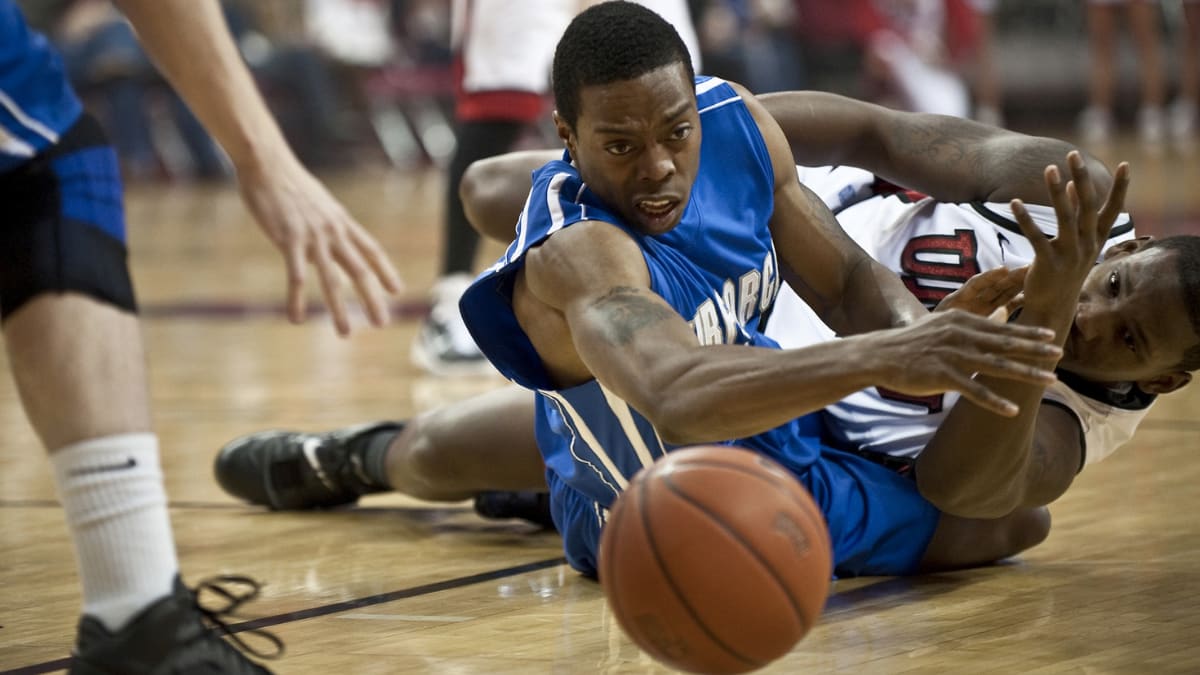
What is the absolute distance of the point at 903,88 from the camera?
567 inches

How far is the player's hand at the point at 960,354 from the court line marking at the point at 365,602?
1144 millimetres

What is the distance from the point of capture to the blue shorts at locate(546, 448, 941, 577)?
3.18 m

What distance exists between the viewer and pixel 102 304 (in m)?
2.26

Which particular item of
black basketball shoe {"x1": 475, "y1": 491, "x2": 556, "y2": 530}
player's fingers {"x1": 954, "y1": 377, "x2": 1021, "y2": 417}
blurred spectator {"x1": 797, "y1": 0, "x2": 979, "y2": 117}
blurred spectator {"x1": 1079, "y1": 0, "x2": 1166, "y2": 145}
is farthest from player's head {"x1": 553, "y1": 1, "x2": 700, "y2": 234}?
blurred spectator {"x1": 1079, "y1": 0, "x2": 1166, "y2": 145}

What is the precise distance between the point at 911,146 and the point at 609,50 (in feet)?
3.79

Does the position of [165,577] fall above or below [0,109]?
below

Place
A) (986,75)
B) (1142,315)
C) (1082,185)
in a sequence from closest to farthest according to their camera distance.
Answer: (1082,185) < (1142,315) < (986,75)

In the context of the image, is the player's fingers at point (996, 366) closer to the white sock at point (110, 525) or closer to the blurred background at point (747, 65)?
the white sock at point (110, 525)

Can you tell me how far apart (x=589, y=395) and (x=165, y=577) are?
91 centimetres

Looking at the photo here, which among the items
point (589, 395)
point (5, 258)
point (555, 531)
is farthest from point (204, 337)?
point (5, 258)

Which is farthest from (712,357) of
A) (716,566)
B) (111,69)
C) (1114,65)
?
(1114,65)

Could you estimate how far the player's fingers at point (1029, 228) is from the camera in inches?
95.9

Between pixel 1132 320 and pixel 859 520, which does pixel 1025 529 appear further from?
pixel 1132 320

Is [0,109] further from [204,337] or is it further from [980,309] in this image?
[204,337]
